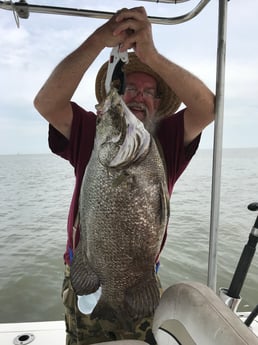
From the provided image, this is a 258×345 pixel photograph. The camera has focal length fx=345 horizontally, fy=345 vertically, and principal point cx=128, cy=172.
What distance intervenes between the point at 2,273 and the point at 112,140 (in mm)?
6910

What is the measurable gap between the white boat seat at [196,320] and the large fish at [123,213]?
98mm

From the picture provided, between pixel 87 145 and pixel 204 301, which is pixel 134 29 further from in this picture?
pixel 204 301

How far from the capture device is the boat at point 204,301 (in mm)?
1163

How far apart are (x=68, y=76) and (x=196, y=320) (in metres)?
1.16

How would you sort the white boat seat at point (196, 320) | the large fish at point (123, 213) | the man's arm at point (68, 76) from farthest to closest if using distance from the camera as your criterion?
the man's arm at point (68, 76)
the large fish at point (123, 213)
the white boat seat at point (196, 320)

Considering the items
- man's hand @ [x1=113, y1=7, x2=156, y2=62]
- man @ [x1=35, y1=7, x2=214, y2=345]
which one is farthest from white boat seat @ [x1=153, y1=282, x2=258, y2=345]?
man's hand @ [x1=113, y1=7, x2=156, y2=62]

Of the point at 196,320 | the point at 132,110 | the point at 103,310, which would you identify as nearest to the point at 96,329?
the point at 103,310

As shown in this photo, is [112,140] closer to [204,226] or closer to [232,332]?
[232,332]

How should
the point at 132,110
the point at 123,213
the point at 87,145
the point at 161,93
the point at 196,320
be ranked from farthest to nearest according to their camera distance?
the point at 161,93 < the point at 87,145 < the point at 132,110 < the point at 123,213 < the point at 196,320

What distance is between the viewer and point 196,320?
125 centimetres

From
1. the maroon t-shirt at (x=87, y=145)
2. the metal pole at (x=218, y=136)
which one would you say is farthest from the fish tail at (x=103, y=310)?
the metal pole at (x=218, y=136)

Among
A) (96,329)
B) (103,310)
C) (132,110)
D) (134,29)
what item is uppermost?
(134,29)

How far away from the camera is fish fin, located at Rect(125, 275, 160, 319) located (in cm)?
138

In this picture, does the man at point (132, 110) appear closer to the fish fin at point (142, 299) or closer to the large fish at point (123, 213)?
the large fish at point (123, 213)
